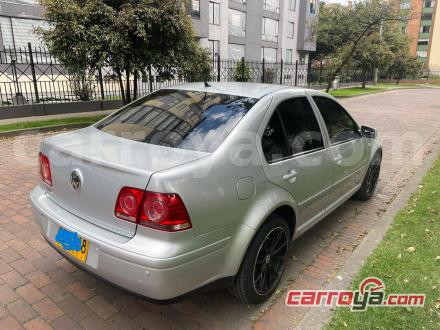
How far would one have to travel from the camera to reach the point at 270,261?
2.89 meters

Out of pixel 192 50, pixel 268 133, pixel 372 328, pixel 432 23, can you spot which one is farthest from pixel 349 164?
pixel 432 23

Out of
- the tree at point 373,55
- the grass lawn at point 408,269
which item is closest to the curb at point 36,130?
the grass lawn at point 408,269

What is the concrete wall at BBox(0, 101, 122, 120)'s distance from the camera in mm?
10461

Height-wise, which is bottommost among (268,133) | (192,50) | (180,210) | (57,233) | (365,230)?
(365,230)

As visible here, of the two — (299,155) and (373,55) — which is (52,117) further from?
(373,55)

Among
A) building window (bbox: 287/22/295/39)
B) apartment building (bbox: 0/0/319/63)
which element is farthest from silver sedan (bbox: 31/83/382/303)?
building window (bbox: 287/22/295/39)

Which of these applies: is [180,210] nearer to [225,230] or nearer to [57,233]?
[225,230]

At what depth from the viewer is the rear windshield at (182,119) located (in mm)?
2592

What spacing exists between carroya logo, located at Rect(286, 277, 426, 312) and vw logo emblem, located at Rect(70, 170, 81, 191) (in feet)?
6.18

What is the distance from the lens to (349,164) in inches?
161

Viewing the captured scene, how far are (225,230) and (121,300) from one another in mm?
1158

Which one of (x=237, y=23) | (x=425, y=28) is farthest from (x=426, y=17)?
(x=237, y=23)

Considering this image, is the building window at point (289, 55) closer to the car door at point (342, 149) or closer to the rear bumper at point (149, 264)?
the car door at point (342, 149)

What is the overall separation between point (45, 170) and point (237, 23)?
31.9 m
